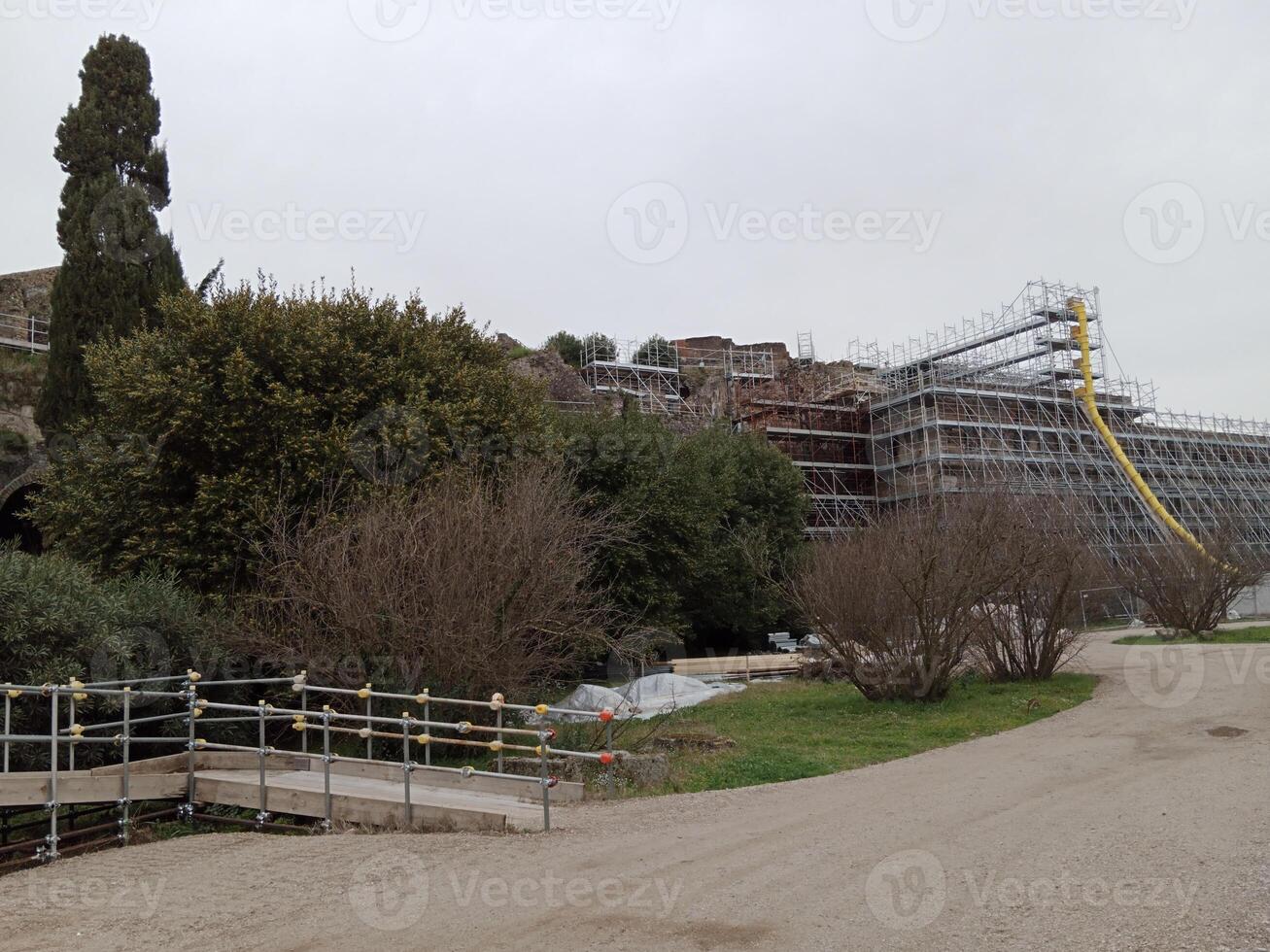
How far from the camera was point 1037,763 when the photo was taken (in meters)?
11.3

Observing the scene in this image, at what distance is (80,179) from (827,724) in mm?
21609

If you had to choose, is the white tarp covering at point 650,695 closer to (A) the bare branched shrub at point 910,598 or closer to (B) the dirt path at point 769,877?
(A) the bare branched shrub at point 910,598

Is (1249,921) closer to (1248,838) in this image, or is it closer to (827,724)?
(1248,838)

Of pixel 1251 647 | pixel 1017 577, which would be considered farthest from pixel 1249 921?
pixel 1251 647

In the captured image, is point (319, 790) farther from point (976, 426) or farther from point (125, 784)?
point (976, 426)

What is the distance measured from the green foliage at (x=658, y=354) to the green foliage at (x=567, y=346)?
3.56 m

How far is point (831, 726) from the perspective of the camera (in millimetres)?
15344

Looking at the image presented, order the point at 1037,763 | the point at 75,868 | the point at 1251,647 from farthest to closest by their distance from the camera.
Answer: the point at 1251,647
the point at 1037,763
the point at 75,868

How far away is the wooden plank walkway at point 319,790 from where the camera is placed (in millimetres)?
8953

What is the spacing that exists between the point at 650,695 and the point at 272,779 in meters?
10.8

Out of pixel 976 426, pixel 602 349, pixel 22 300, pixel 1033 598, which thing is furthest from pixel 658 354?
pixel 1033 598

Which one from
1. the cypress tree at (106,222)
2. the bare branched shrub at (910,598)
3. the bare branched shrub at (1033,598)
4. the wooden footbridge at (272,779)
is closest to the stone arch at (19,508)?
the cypress tree at (106,222)

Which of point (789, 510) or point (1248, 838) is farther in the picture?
point (789, 510)

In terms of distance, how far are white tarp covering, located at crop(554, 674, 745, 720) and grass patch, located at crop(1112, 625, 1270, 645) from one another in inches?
460
